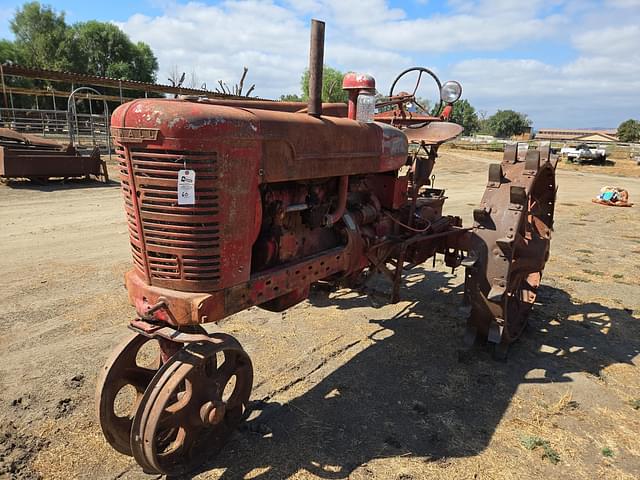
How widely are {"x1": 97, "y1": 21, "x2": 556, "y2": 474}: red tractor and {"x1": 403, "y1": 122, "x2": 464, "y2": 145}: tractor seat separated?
2.13ft

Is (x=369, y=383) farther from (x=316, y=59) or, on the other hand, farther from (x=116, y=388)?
(x=316, y=59)

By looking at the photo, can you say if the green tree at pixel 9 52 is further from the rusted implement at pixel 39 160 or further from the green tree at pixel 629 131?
the green tree at pixel 629 131

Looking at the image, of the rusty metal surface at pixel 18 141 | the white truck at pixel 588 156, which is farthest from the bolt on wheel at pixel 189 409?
the white truck at pixel 588 156

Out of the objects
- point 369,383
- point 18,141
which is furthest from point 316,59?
point 18,141

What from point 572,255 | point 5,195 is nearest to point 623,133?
point 572,255

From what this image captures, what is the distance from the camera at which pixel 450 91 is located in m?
3.95

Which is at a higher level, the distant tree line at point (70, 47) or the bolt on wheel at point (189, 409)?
the distant tree line at point (70, 47)

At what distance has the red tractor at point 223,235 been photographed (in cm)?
188

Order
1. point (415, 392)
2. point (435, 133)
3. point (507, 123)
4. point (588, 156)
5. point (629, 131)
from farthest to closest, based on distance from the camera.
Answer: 1. point (507, 123)
2. point (629, 131)
3. point (588, 156)
4. point (435, 133)
5. point (415, 392)

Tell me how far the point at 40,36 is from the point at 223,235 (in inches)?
1837

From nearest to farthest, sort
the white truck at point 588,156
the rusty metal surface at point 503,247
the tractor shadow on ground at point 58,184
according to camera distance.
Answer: the rusty metal surface at point 503,247 → the tractor shadow on ground at point 58,184 → the white truck at point 588,156

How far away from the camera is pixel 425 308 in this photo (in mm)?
4434

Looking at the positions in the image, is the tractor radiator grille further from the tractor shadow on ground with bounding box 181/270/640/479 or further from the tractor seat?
the tractor seat

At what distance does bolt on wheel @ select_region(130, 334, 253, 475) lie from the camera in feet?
6.44
